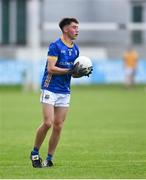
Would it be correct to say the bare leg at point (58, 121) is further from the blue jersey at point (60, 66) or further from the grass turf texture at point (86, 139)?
the grass turf texture at point (86, 139)

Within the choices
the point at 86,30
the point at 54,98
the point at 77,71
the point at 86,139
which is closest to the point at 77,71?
the point at 77,71

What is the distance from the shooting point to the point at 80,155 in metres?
14.6

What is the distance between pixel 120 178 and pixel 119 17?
3841 cm

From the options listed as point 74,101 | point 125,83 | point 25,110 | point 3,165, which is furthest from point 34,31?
point 3,165

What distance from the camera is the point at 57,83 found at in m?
12.9

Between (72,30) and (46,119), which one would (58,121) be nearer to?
(46,119)

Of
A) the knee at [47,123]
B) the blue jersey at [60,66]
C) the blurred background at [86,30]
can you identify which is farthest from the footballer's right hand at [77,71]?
the blurred background at [86,30]

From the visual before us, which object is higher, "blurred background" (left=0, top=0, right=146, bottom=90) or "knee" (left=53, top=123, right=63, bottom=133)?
"knee" (left=53, top=123, right=63, bottom=133)

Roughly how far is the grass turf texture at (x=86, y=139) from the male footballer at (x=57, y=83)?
0.49 m

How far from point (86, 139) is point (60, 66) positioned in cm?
511

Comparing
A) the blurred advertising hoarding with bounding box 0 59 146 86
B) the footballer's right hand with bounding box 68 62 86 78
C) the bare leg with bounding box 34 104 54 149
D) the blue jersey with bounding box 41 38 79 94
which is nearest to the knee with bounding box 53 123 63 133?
the bare leg with bounding box 34 104 54 149

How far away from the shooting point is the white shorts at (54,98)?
42.1 ft

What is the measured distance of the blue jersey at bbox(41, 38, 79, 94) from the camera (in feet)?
42.1

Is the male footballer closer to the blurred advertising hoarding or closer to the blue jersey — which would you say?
the blue jersey
